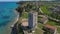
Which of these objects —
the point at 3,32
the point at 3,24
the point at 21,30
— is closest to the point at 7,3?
the point at 3,24

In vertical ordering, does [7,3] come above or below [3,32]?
above

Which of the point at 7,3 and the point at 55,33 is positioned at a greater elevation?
the point at 7,3

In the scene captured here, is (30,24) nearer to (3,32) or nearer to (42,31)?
(42,31)

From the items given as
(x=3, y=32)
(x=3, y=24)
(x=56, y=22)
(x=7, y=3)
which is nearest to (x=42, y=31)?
(x=56, y=22)

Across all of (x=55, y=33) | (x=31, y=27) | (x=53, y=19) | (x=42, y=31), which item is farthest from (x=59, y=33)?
(x=53, y=19)

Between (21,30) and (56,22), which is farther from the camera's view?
(56,22)

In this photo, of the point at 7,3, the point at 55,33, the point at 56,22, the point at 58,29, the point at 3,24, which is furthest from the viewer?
the point at 7,3

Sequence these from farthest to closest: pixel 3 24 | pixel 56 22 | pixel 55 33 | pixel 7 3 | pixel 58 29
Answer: pixel 7 3 < pixel 3 24 < pixel 56 22 < pixel 58 29 < pixel 55 33

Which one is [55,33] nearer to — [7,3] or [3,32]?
[3,32]

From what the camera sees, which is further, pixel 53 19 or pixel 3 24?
pixel 3 24
